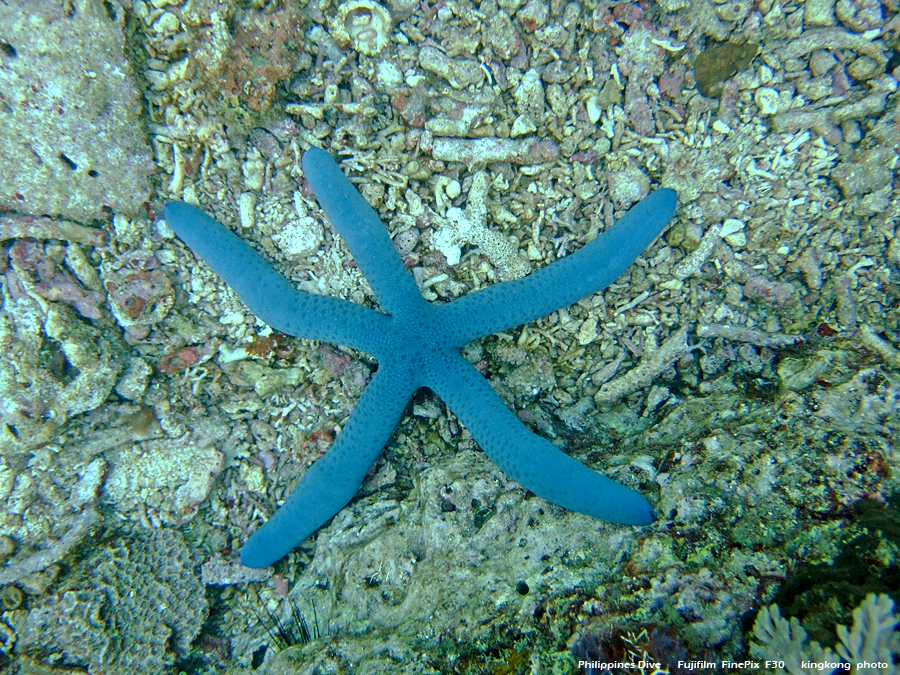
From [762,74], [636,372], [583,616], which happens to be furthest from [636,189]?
[583,616]

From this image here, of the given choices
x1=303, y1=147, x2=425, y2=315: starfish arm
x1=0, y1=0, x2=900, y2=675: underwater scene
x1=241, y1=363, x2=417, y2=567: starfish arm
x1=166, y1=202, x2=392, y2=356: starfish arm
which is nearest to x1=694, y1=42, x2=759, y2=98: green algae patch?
x1=0, y1=0, x2=900, y2=675: underwater scene

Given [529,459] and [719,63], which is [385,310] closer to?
[529,459]

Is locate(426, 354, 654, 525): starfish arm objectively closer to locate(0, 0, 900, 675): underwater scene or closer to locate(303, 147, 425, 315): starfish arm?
locate(0, 0, 900, 675): underwater scene

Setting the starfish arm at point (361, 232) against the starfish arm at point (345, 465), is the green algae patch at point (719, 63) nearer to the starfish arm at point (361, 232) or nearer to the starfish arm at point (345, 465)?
the starfish arm at point (361, 232)

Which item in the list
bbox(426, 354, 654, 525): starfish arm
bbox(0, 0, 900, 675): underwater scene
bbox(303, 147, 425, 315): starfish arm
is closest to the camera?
bbox(426, 354, 654, 525): starfish arm

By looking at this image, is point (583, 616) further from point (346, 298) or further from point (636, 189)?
point (636, 189)

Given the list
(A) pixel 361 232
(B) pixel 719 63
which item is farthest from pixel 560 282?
(B) pixel 719 63
